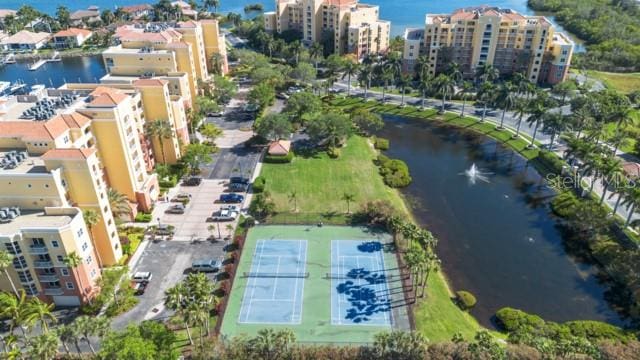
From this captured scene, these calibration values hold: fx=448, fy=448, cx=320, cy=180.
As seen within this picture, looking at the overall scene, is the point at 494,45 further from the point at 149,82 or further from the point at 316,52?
the point at 149,82

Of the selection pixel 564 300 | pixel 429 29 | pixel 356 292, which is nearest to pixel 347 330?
pixel 356 292

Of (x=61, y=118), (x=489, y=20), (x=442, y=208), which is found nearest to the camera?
(x=61, y=118)

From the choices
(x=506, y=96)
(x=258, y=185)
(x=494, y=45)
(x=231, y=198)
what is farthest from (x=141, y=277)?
(x=494, y=45)

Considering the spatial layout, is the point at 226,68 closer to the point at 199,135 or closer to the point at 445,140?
the point at 199,135

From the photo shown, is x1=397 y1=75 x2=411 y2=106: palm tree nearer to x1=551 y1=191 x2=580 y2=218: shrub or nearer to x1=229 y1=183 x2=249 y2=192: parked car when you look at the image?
x1=551 y1=191 x2=580 y2=218: shrub

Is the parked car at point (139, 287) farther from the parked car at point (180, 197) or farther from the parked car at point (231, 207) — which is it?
the parked car at point (180, 197)
